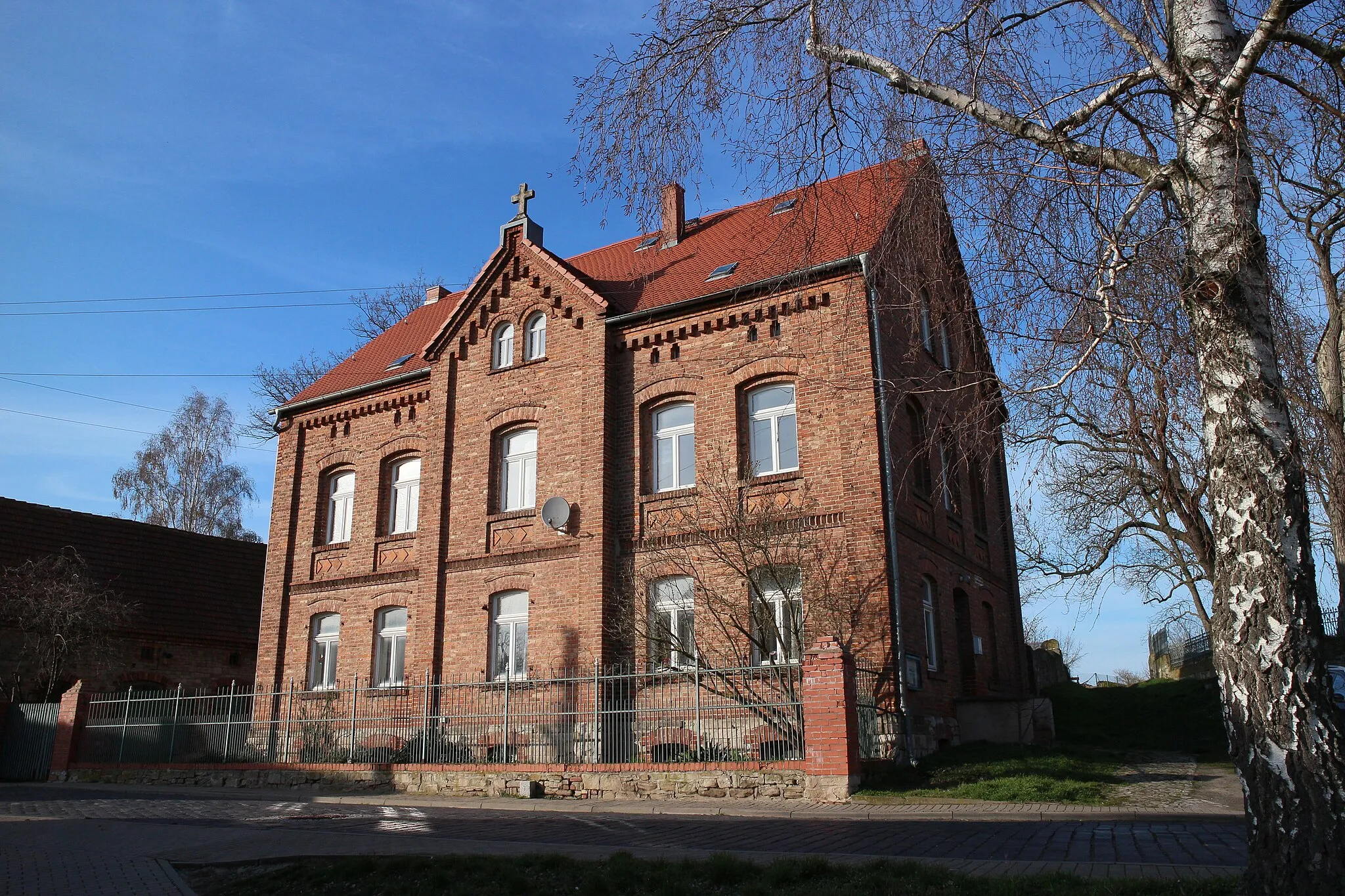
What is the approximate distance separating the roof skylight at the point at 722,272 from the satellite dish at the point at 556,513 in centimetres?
484

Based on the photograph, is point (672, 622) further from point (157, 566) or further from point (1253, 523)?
point (157, 566)

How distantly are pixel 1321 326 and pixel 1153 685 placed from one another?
819 inches

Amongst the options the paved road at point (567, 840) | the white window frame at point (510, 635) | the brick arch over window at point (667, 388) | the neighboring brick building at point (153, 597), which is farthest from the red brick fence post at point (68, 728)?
the brick arch over window at point (667, 388)

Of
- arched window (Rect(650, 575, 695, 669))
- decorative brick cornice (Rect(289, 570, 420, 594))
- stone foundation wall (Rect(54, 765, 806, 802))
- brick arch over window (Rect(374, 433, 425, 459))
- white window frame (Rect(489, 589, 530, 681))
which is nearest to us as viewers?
stone foundation wall (Rect(54, 765, 806, 802))

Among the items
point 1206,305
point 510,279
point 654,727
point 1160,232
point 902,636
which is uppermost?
point 510,279

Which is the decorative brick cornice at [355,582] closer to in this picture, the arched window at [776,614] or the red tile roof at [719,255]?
the red tile roof at [719,255]

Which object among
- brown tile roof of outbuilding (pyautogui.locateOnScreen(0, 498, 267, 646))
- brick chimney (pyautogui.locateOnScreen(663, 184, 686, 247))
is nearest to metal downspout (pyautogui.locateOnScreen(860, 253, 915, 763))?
brick chimney (pyautogui.locateOnScreen(663, 184, 686, 247))

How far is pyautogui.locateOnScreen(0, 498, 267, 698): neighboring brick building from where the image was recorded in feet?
77.8

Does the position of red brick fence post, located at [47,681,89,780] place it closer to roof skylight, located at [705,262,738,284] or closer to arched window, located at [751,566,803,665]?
arched window, located at [751,566,803,665]

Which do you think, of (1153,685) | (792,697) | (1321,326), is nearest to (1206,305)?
(1321,326)

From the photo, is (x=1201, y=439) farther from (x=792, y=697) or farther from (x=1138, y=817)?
(x=792, y=697)

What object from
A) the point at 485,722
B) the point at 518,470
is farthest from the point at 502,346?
the point at 485,722

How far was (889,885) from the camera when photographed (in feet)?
A: 19.7

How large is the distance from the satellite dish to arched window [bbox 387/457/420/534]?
4.37 meters
